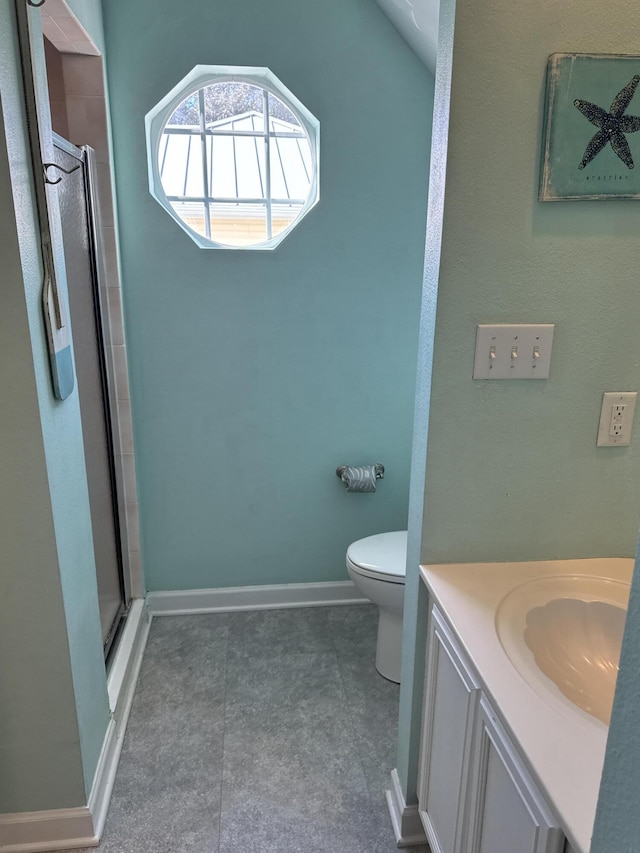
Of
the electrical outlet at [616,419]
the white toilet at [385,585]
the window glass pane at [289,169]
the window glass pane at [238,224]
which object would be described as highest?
the window glass pane at [289,169]

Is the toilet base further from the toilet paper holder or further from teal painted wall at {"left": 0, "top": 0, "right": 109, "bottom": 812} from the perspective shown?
teal painted wall at {"left": 0, "top": 0, "right": 109, "bottom": 812}

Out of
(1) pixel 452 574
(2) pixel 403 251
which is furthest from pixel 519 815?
(2) pixel 403 251

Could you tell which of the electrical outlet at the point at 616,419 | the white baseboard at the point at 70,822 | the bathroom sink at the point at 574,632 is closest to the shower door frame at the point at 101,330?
the white baseboard at the point at 70,822

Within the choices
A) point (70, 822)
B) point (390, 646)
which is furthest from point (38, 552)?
point (390, 646)

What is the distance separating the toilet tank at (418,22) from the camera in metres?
1.82

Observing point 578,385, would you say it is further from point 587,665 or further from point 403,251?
point 403,251

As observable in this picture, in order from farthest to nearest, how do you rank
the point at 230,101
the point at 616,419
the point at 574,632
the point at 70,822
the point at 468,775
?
the point at 230,101, the point at 70,822, the point at 616,419, the point at 574,632, the point at 468,775

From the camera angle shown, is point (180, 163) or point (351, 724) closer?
point (351, 724)

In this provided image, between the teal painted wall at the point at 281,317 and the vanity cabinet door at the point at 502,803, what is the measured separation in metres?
1.55

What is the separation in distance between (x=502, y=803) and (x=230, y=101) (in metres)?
2.33

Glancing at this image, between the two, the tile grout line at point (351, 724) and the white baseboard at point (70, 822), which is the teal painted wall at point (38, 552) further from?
the tile grout line at point (351, 724)

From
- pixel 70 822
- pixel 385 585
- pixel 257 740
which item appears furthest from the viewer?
pixel 385 585

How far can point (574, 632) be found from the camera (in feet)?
4.08

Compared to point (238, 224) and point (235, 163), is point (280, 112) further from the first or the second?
point (238, 224)
